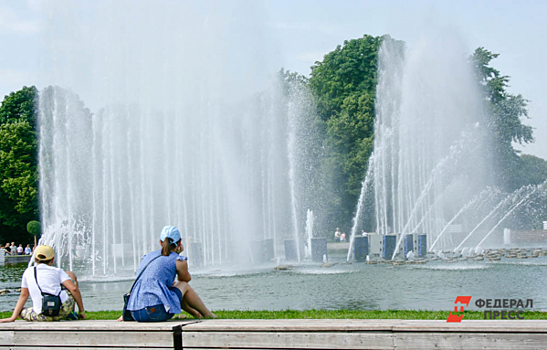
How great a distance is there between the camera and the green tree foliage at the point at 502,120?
1800 inches

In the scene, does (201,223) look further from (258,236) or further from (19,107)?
(19,107)

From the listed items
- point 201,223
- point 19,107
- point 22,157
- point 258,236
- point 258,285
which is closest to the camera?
point 258,285

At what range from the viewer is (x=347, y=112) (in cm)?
4691

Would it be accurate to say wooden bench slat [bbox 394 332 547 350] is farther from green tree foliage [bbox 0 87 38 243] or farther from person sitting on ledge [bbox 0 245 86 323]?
green tree foliage [bbox 0 87 38 243]

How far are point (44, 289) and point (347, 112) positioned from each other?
4068cm

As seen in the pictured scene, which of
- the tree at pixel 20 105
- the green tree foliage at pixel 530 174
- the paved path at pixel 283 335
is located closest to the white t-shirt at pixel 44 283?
the paved path at pixel 283 335

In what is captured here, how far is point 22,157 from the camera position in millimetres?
47875

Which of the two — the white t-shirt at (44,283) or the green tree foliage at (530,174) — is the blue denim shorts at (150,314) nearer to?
the white t-shirt at (44,283)

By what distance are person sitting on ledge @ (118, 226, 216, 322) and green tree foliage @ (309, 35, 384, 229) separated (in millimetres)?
38635

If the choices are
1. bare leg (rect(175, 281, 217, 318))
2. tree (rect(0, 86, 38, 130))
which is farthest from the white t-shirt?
tree (rect(0, 86, 38, 130))

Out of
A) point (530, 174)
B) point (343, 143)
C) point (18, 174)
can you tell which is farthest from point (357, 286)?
point (18, 174)

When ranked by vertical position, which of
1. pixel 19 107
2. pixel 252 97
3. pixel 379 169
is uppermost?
pixel 19 107

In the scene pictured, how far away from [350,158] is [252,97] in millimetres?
15798

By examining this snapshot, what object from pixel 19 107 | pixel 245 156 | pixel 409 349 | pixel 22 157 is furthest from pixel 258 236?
pixel 409 349
